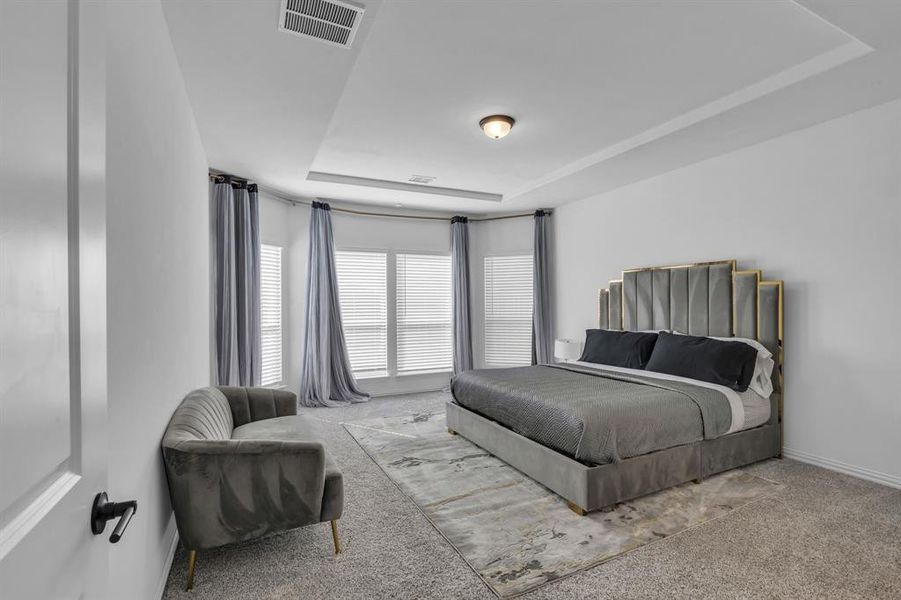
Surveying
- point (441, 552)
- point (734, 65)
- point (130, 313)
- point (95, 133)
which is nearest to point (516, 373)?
point (441, 552)

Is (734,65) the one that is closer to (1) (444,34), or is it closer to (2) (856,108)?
(2) (856,108)

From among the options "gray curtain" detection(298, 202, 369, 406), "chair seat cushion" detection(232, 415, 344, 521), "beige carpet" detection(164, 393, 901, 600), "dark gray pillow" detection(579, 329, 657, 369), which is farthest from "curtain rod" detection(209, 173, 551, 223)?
"beige carpet" detection(164, 393, 901, 600)

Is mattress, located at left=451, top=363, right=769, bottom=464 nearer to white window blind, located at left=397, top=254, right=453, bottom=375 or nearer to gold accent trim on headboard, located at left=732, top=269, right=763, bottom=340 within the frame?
gold accent trim on headboard, located at left=732, top=269, right=763, bottom=340

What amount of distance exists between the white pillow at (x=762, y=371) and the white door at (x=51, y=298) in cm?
408

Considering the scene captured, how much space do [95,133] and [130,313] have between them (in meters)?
0.95

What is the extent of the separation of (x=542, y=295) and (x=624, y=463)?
365 cm

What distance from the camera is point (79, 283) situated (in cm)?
76

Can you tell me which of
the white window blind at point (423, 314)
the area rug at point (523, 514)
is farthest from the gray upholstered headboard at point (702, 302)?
the white window blind at point (423, 314)

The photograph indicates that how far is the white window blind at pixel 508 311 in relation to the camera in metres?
6.49

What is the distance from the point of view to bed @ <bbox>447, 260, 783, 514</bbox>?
8.99 ft

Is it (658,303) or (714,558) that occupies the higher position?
(658,303)

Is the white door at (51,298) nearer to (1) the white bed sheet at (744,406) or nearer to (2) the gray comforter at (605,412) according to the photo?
(2) the gray comforter at (605,412)

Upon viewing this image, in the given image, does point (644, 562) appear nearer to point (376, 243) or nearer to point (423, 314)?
point (423, 314)

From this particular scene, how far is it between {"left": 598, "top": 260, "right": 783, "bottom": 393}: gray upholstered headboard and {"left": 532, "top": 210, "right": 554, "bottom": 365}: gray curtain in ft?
3.67
